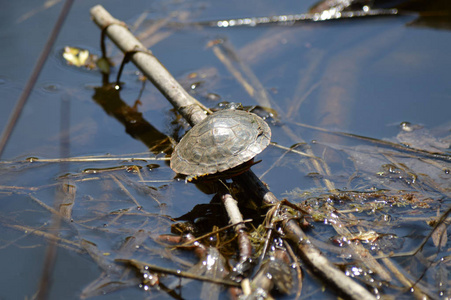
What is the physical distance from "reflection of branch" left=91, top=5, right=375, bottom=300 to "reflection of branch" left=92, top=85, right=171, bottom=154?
0.39 metres

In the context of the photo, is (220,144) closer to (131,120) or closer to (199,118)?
(199,118)

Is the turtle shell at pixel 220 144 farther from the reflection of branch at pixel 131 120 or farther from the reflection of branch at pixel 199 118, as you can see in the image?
the reflection of branch at pixel 131 120

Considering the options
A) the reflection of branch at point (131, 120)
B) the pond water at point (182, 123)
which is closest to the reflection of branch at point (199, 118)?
the pond water at point (182, 123)

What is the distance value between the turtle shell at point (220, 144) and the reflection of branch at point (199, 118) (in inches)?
8.2

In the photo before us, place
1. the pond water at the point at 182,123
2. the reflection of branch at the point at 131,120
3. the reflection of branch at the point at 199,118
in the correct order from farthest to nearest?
the reflection of branch at the point at 131,120 → the pond water at the point at 182,123 → the reflection of branch at the point at 199,118

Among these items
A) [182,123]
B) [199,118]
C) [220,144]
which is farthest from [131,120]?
[220,144]

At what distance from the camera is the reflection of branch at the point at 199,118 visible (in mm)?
2107

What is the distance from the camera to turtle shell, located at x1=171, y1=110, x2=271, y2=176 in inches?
106

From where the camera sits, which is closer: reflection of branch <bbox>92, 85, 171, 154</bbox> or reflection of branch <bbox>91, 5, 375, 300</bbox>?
reflection of branch <bbox>91, 5, 375, 300</bbox>

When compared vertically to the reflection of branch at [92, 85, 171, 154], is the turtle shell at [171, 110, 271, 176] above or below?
below

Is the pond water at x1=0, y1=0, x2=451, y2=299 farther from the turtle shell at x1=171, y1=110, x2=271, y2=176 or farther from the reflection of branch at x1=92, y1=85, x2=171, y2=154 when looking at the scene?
the turtle shell at x1=171, y1=110, x2=271, y2=176

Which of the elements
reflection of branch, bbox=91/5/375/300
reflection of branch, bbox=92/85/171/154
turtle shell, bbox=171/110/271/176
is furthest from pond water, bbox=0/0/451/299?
turtle shell, bbox=171/110/271/176

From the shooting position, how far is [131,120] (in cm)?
393

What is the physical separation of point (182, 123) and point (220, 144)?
1161mm
